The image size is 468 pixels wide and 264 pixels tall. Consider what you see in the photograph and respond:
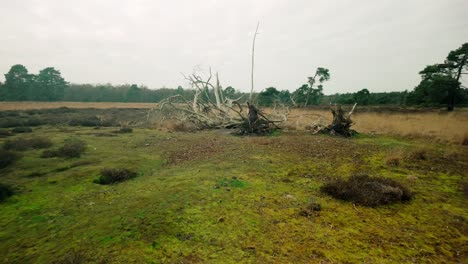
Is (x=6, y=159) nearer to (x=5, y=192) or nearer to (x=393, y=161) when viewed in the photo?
(x=5, y=192)

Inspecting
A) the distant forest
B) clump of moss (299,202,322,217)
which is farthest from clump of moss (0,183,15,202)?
the distant forest

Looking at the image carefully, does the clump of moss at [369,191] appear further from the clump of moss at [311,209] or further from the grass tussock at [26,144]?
the grass tussock at [26,144]

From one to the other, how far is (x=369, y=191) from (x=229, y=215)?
2.61 m

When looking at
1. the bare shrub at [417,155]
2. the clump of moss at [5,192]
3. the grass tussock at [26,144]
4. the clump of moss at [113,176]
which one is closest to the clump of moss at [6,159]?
the grass tussock at [26,144]

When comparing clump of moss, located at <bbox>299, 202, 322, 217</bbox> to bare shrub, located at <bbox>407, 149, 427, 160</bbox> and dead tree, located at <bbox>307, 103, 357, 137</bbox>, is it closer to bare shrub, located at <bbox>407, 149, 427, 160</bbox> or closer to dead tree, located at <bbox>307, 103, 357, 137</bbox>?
bare shrub, located at <bbox>407, 149, 427, 160</bbox>

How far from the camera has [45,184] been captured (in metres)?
5.84

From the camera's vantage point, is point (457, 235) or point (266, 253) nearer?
point (266, 253)

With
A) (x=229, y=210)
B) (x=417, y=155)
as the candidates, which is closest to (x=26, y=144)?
(x=229, y=210)

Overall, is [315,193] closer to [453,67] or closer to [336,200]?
[336,200]

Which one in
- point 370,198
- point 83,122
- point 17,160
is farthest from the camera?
point 83,122

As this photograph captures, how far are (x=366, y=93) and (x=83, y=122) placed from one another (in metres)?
33.8

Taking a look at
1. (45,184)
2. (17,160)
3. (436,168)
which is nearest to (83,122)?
(17,160)

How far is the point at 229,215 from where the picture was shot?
4.12 metres

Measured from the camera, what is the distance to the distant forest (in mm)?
27344
